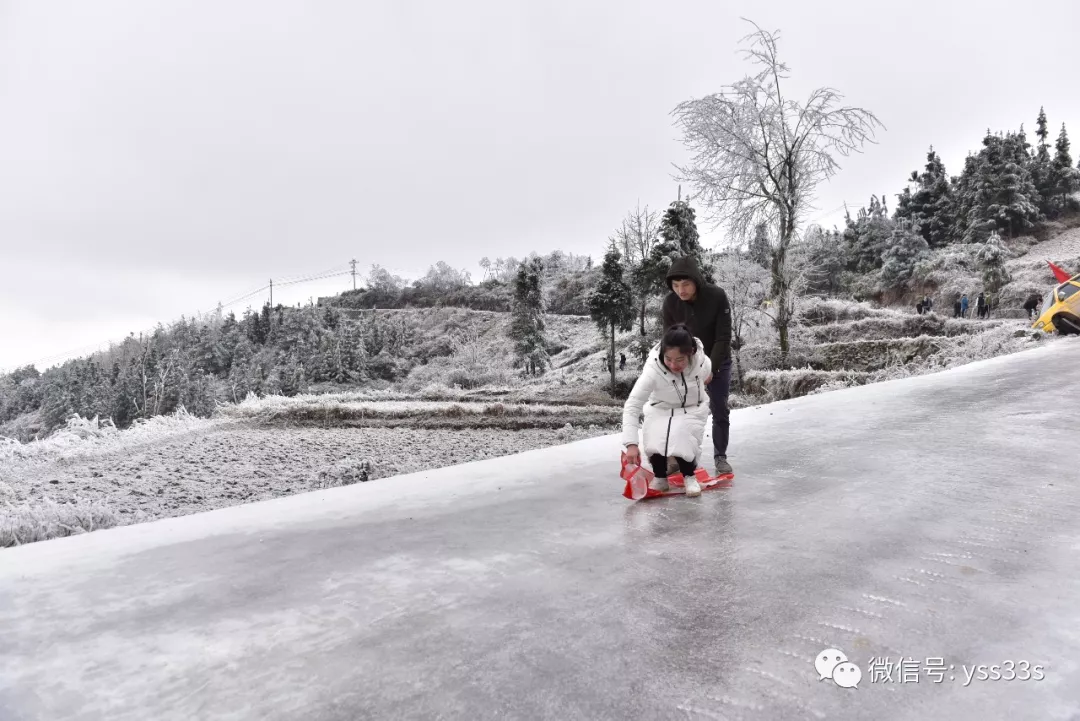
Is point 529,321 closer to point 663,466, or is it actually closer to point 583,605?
point 663,466

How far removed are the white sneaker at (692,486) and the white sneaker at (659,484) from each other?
0.21 meters

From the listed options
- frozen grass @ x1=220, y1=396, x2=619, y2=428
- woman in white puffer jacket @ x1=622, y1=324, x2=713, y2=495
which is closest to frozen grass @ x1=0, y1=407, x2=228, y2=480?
frozen grass @ x1=220, y1=396, x2=619, y2=428

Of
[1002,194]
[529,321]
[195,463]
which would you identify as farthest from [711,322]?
[1002,194]

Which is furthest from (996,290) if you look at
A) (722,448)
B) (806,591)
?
(806,591)

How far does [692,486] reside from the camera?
4047 mm

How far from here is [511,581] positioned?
2.65 m

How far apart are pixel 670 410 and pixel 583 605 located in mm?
2073

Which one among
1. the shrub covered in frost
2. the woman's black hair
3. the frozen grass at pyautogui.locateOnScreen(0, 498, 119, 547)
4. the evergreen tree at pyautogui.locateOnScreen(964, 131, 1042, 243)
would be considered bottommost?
the shrub covered in frost

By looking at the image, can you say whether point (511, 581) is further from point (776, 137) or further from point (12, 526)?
point (776, 137)

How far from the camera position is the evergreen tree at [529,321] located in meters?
34.2

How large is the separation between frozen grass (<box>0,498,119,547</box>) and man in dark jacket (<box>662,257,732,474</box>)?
518 cm

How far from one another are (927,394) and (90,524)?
9.66 metres

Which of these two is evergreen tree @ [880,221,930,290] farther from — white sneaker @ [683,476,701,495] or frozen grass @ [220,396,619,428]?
white sneaker @ [683,476,701,495]

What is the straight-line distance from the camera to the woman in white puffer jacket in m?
3.97
